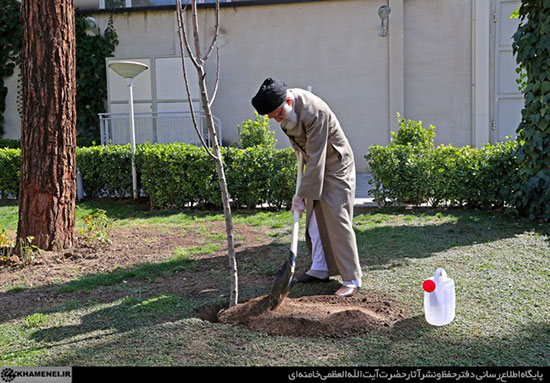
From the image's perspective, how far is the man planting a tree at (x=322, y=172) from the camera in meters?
4.02

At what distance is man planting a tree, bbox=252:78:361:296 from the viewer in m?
4.02

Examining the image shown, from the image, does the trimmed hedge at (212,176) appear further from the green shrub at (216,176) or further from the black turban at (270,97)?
the black turban at (270,97)

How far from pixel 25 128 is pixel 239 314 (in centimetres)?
327

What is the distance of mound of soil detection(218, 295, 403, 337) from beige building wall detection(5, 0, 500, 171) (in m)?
9.06

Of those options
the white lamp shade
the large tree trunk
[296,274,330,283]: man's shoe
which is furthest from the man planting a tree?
the white lamp shade

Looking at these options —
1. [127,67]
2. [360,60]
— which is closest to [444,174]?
[127,67]

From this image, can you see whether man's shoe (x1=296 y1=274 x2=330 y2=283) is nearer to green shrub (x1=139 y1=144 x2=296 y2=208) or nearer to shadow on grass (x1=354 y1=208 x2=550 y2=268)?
shadow on grass (x1=354 y1=208 x2=550 y2=268)

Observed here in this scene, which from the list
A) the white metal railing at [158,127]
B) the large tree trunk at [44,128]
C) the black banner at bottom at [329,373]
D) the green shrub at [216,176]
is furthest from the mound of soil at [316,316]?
the white metal railing at [158,127]

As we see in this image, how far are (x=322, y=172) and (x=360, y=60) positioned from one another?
9.24 meters

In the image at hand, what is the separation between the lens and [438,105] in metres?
12.7

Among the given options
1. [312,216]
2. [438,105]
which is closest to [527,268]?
[312,216]

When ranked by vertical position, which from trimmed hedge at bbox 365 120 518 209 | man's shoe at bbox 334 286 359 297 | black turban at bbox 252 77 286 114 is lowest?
man's shoe at bbox 334 286 359 297

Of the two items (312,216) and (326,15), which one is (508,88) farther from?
(312,216)

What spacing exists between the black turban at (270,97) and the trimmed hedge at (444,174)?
4437 mm
